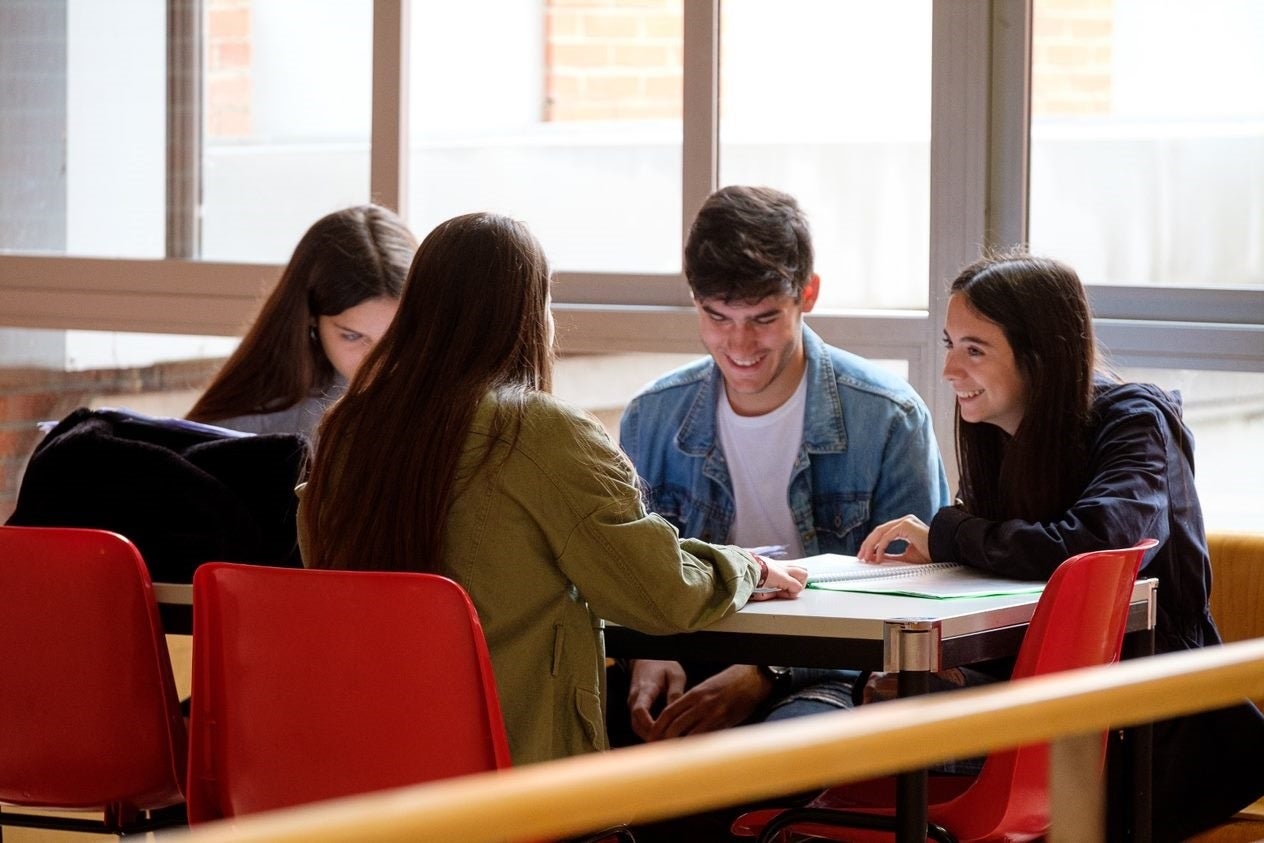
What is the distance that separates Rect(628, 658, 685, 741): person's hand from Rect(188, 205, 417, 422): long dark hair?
0.77m

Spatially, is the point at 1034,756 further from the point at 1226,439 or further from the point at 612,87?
the point at 612,87

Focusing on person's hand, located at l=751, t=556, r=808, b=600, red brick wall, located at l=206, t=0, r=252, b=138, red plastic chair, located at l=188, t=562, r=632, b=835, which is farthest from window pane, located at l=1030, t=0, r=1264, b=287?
red brick wall, located at l=206, t=0, r=252, b=138

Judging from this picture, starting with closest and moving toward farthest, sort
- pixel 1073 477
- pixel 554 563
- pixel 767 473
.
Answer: pixel 554 563
pixel 1073 477
pixel 767 473

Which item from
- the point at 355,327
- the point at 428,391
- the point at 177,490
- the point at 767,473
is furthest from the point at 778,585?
the point at 355,327

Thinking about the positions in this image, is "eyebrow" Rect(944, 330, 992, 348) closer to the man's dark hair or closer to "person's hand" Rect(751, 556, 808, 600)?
the man's dark hair

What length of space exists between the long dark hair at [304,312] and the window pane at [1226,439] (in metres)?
1.51

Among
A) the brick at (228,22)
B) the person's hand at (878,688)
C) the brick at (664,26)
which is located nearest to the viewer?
the person's hand at (878,688)

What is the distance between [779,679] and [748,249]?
27.0 inches

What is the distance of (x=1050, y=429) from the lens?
7.76 ft

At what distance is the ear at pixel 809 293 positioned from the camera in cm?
275

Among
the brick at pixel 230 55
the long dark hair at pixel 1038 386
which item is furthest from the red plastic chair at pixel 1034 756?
the brick at pixel 230 55

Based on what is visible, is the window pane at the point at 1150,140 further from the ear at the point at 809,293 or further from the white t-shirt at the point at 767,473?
the white t-shirt at the point at 767,473

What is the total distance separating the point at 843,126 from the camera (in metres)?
3.46

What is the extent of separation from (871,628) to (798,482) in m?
0.84
